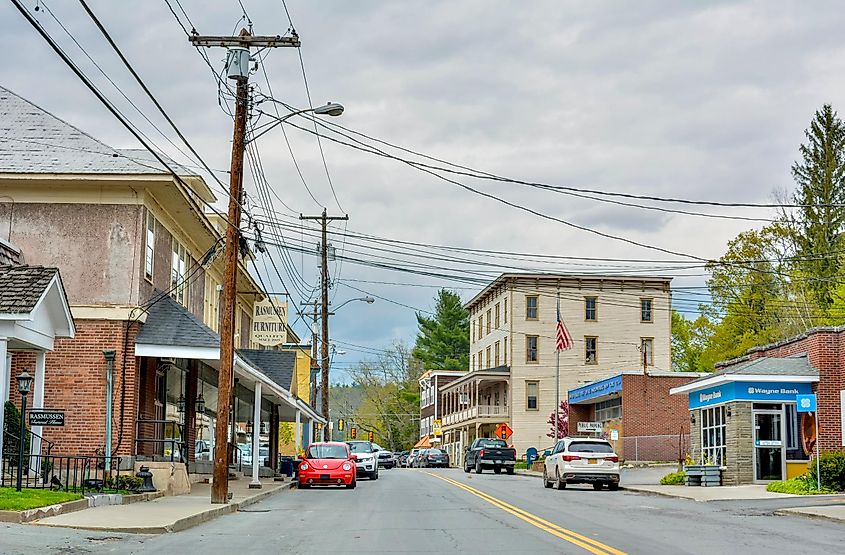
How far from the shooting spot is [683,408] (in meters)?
60.8

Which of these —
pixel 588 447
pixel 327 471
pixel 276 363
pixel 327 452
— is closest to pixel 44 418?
pixel 327 471

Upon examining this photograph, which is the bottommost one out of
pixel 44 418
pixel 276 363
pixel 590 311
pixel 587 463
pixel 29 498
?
pixel 29 498

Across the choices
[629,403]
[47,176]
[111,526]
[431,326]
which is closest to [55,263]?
[47,176]

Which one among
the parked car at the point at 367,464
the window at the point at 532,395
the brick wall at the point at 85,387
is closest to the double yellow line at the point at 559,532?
the brick wall at the point at 85,387

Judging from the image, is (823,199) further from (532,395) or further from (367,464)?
(367,464)

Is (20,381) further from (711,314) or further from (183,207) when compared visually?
(711,314)

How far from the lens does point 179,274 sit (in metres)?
33.6

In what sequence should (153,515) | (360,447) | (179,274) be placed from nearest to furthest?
(153,515) → (179,274) → (360,447)

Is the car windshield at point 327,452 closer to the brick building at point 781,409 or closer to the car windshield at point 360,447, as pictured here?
the car windshield at point 360,447

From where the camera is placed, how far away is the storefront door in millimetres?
36219

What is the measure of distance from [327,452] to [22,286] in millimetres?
17025

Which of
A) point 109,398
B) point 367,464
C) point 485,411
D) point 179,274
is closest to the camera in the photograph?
point 109,398

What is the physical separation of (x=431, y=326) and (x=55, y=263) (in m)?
101

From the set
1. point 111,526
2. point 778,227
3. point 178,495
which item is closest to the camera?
point 111,526
